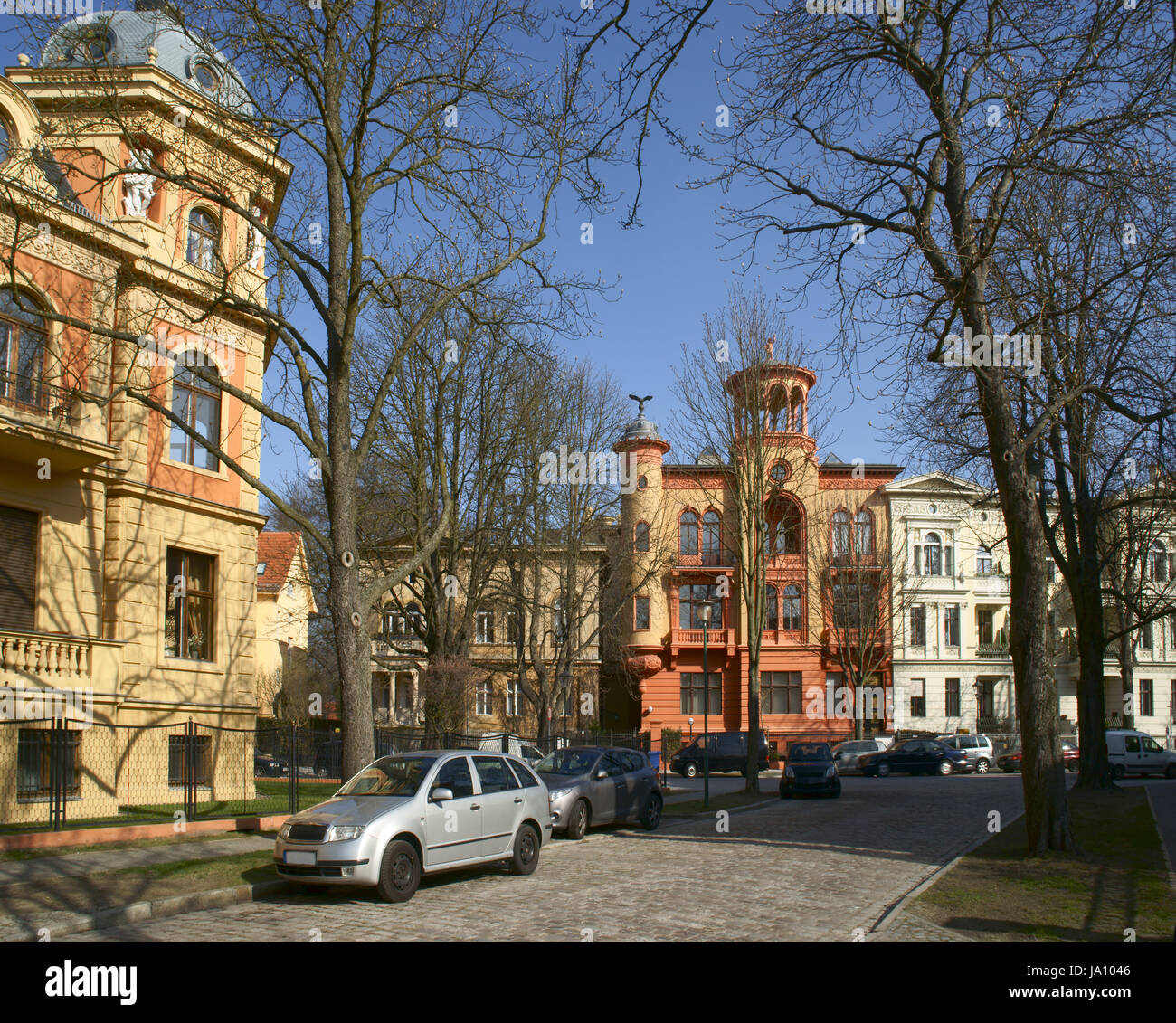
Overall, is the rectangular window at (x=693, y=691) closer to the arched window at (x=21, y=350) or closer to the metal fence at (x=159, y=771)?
the metal fence at (x=159, y=771)

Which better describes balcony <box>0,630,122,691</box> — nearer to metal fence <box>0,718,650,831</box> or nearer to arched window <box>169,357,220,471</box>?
metal fence <box>0,718,650,831</box>

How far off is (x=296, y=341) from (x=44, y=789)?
8.29 meters

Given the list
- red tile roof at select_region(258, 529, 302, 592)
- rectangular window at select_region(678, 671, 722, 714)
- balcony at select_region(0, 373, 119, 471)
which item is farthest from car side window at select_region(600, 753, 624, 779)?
red tile roof at select_region(258, 529, 302, 592)

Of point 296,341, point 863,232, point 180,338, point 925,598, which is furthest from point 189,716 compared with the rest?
point 925,598

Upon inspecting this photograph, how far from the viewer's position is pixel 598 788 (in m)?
18.5

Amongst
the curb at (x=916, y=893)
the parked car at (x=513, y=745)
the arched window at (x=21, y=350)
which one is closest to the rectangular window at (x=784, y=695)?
the parked car at (x=513, y=745)

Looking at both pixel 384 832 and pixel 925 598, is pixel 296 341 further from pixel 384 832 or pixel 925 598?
pixel 925 598

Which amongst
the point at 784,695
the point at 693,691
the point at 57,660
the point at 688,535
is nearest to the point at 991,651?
the point at 784,695

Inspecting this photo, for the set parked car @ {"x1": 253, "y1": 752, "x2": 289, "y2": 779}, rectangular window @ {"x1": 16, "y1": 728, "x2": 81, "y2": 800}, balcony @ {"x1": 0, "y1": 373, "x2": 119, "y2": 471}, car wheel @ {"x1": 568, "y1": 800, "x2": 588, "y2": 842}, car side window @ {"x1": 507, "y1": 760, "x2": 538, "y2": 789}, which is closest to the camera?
car side window @ {"x1": 507, "y1": 760, "x2": 538, "y2": 789}

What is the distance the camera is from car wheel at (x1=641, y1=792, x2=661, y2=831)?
19844mm

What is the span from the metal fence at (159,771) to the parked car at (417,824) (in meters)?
2.94

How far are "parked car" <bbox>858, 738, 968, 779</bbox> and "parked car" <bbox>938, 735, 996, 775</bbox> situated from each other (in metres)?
0.50

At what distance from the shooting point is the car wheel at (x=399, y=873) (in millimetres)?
11070
